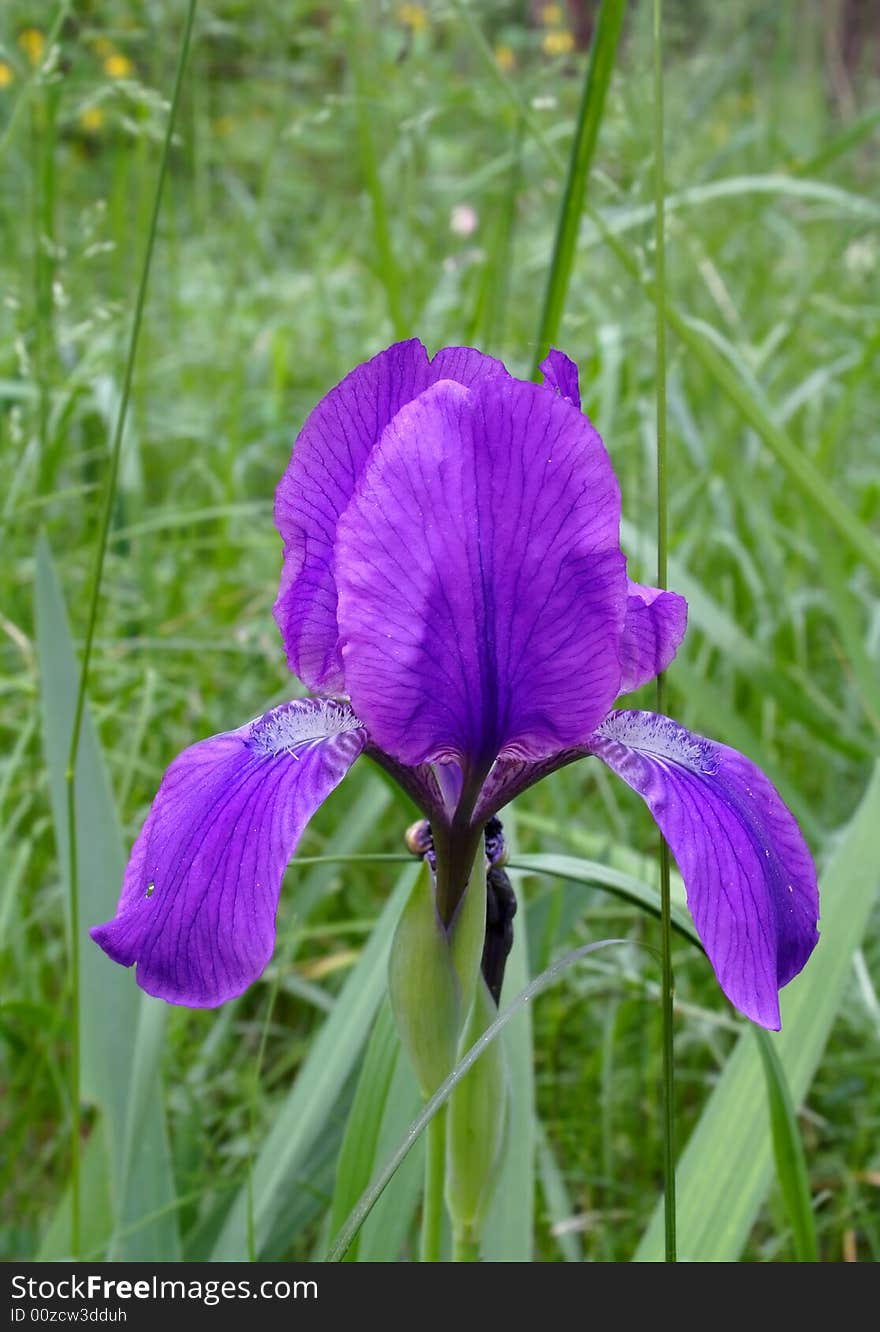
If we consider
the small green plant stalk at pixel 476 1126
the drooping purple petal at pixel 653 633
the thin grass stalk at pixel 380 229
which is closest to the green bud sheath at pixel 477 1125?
the small green plant stalk at pixel 476 1126

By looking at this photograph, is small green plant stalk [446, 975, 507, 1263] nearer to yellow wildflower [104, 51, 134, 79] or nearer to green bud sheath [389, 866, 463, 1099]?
green bud sheath [389, 866, 463, 1099]

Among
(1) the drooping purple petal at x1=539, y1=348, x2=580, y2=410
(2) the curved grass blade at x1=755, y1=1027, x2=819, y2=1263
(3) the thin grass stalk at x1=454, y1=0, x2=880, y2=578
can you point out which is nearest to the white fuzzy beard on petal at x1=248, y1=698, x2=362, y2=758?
(1) the drooping purple petal at x1=539, y1=348, x2=580, y2=410

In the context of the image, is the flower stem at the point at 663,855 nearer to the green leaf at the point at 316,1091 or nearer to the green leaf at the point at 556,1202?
the green leaf at the point at 316,1091

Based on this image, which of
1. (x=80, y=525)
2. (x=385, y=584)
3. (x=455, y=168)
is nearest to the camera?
(x=385, y=584)

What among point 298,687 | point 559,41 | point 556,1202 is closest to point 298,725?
point 556,1202
